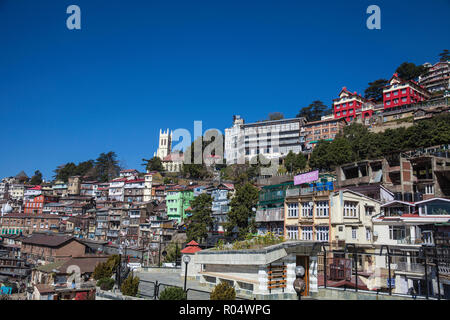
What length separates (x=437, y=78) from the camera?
305 feet

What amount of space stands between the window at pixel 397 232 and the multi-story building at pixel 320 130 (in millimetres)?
60218

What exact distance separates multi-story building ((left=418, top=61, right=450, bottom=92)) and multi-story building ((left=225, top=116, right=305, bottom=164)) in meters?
33.3

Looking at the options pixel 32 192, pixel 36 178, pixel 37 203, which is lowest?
pixel 37 203

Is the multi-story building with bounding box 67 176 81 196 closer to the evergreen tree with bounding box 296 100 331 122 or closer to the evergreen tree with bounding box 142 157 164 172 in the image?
the evergreen tree with bounding box 142 157 164 172

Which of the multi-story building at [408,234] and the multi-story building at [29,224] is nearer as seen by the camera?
the multi-story building at [408,234]

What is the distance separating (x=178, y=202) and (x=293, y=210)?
1528 inches

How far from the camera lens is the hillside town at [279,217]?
64.6ft

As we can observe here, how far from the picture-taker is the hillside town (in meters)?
19.7

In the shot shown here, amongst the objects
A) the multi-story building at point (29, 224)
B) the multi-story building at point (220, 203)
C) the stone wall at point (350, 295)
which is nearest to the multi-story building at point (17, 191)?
the multi-story building at point (29, 224)

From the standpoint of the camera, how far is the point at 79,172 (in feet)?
436

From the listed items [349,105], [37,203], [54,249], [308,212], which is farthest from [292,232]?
[37,203]

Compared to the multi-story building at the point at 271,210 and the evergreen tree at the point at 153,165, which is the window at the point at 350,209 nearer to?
the multi-story building at the point at 271,210

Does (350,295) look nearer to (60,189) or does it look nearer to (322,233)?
(322,233)
